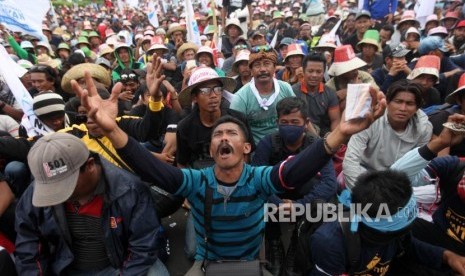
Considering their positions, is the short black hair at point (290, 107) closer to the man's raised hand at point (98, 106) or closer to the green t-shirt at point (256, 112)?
the green t-shirt at point (256, 112)

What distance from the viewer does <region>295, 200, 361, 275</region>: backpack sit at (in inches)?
83.6

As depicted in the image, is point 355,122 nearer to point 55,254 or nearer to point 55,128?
point 55,254

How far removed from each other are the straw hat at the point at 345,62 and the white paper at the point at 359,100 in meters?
3.16

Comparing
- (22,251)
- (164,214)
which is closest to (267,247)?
(164,214)

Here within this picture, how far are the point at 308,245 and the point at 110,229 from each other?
53.7 inches

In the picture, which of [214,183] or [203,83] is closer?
[214,183]

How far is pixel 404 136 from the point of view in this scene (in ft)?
10.9

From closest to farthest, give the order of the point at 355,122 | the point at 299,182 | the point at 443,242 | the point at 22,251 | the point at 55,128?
the point at 355,122, the point at 299,182, the point at 22,251, the point at 443,242, the point at 55,128

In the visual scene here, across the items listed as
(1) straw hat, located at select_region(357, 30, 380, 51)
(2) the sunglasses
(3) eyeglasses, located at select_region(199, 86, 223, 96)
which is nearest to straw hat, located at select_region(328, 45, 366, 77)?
(1) straw hat, located at select_region(357, 30, 380, 51)

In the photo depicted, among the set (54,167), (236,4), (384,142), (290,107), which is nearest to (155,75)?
(54,167)

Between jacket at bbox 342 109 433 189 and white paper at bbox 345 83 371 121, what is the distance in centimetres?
145

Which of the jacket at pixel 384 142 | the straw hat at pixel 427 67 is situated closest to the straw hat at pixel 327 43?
the straw hat at pixel 427 67

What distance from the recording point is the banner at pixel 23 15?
5.87 metres

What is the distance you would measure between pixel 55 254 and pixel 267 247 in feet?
5.99
